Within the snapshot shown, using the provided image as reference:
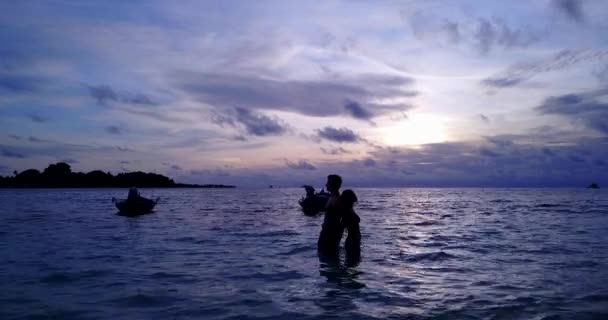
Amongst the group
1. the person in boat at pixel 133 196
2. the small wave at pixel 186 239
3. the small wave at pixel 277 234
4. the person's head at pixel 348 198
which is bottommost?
the small wave at pixel 277 234

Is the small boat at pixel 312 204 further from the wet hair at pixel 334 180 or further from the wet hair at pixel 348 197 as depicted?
the wet hair at pixel 334 180

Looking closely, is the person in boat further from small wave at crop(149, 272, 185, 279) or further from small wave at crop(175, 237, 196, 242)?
small wave at crop(149, 272, 185, 279)

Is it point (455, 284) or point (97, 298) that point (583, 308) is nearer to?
point (455, 284)

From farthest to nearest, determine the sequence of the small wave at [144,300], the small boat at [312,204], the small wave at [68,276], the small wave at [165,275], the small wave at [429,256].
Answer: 1. the small boat at [312,204]
2. the small wave at [429,256]
3. the small wave at [165,275]
4. the small wave at [68,276]
5. the small wave at [144,300]

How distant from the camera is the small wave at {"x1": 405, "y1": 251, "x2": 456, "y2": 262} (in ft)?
49.0

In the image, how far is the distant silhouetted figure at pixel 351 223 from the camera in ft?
45.2

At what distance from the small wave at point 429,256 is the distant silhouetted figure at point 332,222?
2.47 metres

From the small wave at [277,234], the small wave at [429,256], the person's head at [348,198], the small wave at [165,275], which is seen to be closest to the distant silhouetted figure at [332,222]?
the person's head at [348,198]

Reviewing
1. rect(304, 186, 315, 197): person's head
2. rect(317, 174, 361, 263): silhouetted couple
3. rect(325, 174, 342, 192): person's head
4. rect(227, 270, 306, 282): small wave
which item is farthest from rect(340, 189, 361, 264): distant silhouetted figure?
rect(304, 186, 315, 197): person's head

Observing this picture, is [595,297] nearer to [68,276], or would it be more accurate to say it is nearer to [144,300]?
[144,300]

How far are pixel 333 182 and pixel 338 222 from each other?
155cm

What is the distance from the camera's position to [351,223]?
14.1 meters

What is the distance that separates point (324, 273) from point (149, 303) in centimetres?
491

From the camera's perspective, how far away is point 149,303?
9312 mm
